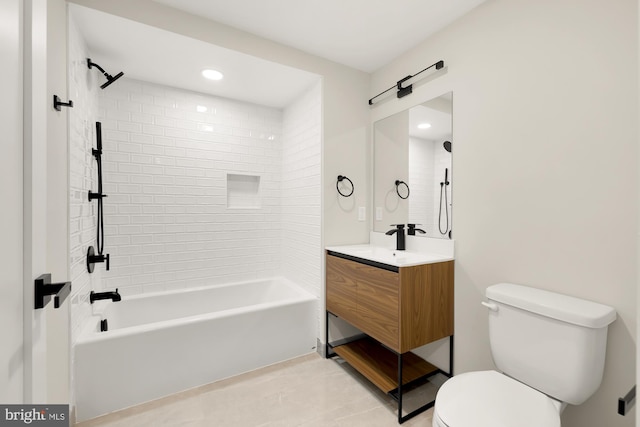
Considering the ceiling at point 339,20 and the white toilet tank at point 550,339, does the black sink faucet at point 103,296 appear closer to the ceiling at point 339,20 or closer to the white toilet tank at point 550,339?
the ceiling at point 339,20

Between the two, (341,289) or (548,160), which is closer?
(548,160)

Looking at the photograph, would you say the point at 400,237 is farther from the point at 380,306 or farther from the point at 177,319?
the point at 177,319

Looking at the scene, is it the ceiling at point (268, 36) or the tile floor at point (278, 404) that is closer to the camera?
the tile floor at point (278, 404)

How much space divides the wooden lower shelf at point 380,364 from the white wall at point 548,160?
30 centimetres

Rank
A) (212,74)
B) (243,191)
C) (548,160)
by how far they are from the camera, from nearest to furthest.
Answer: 1. (548,160)
2. (212,74)
3. (243,191)

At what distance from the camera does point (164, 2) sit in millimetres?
1806

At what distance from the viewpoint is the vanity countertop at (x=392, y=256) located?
177cm

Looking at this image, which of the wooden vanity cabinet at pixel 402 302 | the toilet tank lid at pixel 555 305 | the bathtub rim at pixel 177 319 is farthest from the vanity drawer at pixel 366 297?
the toilet tank lid at pixel 555 305

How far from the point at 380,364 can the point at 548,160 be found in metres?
1.70

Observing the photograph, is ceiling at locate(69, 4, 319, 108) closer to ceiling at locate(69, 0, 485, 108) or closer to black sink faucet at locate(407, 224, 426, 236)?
ceiling at locate(69, 0, 485, 108)

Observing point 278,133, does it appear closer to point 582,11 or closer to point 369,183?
point 369,183

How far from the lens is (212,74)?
239cm

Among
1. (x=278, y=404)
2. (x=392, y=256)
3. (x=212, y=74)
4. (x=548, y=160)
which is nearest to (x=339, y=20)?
(x=212, y=74)

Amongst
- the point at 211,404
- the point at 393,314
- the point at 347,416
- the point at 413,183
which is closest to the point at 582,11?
the point at 413,183
